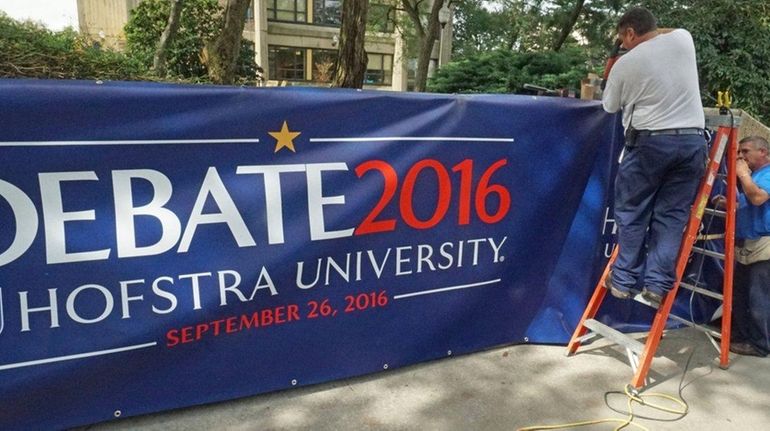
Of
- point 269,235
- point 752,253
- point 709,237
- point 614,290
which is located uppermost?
point 269,235

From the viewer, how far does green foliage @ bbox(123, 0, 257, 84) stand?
960 centimetres

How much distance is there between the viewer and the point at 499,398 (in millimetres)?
3008

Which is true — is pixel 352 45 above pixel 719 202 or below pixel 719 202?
above

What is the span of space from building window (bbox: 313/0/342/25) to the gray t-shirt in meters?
32.4

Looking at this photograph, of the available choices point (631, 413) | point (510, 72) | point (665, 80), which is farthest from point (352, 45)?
point (510, 72)

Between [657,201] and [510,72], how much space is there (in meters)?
11.2

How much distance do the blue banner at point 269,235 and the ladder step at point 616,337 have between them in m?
0.24

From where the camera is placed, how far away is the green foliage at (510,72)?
12844mm

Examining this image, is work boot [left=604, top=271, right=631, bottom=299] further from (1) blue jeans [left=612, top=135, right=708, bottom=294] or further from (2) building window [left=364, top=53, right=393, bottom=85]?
(2) building window [left=364, top=53, right=393, bottom=85]

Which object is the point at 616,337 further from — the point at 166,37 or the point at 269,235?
the point at 166,37

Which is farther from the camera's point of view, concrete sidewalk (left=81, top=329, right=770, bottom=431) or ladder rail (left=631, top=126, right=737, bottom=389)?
ladder rail (left=631, top=126, right=737, bottom=389)

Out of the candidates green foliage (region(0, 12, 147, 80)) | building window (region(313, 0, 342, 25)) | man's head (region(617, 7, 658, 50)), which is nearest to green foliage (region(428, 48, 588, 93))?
man's head (region(617, 7, 658, 50))

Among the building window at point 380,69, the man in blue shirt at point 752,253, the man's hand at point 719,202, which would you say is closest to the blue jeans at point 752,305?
the man in blue shirt at point 752,253

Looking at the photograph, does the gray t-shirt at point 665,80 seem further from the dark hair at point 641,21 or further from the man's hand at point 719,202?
the man's hand at point 719,202
